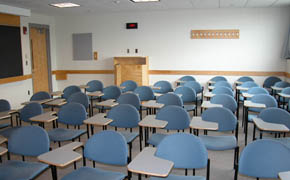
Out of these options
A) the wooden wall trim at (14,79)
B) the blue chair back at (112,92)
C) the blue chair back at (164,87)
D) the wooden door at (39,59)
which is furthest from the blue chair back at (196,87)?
the wooden door at (39,59)

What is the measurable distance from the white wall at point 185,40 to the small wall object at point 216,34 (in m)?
0.13

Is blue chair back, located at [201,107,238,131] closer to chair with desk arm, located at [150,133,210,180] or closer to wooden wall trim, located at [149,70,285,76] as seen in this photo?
chair with desk arm, located at [150,133,210,180]

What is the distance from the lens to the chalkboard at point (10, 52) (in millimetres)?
7484

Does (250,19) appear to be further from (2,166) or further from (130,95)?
(2,166)

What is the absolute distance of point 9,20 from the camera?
7.70 meters

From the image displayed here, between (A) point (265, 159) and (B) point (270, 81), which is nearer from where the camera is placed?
(A) point (265, 159)

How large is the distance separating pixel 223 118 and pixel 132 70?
5.69 m

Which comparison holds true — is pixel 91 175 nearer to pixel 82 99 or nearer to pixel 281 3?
pixel 82 99

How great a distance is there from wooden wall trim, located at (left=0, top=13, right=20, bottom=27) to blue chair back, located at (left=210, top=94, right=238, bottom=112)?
615 centimetres

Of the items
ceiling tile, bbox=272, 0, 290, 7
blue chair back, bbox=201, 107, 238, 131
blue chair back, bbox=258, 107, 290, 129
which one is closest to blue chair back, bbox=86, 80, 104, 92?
blue chair back, bbox=201, 107, 238, 131

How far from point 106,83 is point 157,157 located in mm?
7801

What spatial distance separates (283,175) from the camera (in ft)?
7.53

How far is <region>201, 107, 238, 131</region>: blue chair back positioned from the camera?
4.05 metres

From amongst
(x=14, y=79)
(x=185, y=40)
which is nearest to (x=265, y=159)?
(x=185, y=40)
